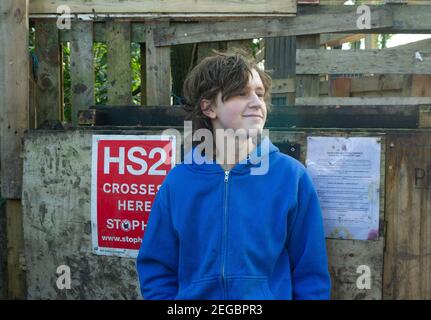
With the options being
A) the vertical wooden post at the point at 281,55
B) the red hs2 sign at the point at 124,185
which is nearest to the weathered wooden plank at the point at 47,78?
the red hs2 sign at the point at 124,185

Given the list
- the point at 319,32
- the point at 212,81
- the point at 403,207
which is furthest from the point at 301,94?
the point at 212,81

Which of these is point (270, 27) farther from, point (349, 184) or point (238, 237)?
point (238, 237)

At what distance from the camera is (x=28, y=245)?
3578mm

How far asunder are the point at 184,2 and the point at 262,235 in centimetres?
222

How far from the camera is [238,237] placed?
2.28 meters

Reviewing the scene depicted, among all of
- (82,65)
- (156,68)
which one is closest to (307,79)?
(156,68)

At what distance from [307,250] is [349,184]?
83cm

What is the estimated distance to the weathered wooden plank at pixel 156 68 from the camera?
3998 mm

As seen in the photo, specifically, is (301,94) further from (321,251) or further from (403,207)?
(321,251)

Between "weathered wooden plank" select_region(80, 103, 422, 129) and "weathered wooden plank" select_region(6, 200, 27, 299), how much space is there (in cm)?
94

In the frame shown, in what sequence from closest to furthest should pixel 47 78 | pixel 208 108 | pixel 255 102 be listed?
pixel 255 102 < pixel 208 108 < pixel 47 78

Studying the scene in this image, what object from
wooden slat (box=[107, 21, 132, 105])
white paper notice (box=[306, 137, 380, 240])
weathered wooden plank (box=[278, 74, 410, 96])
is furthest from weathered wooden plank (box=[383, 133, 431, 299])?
weathered wooden plank (box=[278, 74, 410, 96])
